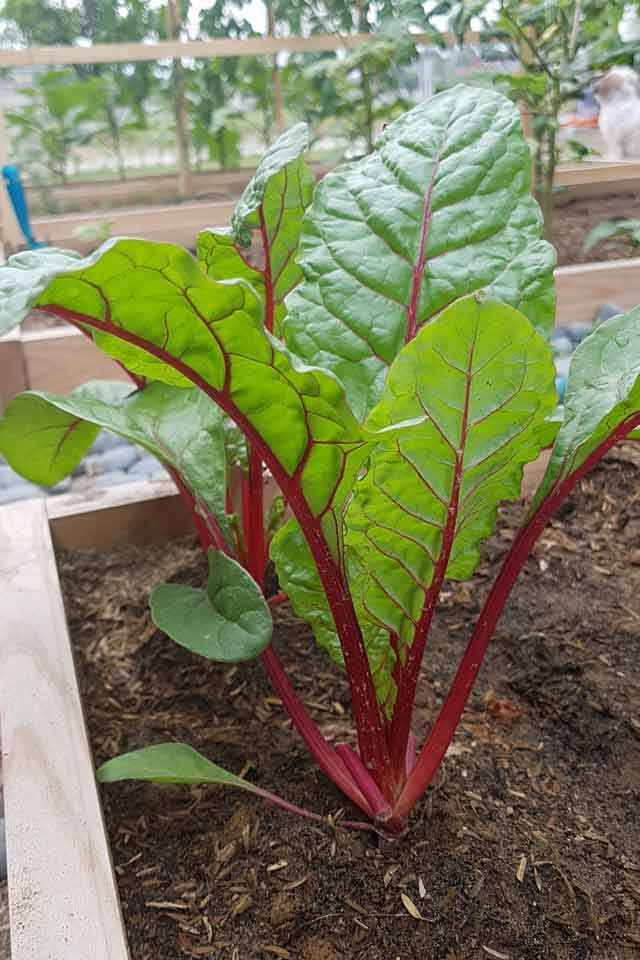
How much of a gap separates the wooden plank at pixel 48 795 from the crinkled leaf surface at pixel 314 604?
8.8 inches

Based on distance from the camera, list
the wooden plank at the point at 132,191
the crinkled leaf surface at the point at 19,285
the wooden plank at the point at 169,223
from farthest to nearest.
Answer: the wooden plank at the point at 132,191 → the wooden plank at the point at 169,223 → the crinkled leaf surface at the point at 19,285

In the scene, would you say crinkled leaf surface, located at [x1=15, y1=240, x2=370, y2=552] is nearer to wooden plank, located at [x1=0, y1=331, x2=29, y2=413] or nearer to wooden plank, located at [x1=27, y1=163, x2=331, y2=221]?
wooden plank, located at [x1=0, y1=331, x2=29, y2=413]

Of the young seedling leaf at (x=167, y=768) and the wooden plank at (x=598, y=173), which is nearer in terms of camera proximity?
the young seedling leaf at (x=167, y=768)

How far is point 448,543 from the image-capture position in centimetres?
63

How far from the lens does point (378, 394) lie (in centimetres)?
66

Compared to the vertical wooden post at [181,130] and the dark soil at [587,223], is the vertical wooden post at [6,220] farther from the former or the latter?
the dark soil at [587,223]

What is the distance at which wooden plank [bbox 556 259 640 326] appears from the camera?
2.05 m

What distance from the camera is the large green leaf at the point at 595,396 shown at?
23.8 inches

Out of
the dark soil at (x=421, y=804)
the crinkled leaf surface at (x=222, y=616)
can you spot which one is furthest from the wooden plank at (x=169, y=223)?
the crinkled leaf surface at (x=222, y=616)

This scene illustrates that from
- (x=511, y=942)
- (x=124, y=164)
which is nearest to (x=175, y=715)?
(x=511, y=942)

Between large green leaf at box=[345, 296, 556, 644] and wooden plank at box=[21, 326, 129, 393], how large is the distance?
1.21m

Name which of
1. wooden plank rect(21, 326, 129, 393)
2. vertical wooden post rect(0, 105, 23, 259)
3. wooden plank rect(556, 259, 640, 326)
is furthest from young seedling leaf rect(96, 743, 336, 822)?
vertical wooden post rect(0, 105, 23, 259)

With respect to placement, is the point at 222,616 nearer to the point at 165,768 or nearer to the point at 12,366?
the point at 165,768

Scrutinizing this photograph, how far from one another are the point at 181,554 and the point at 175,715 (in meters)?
0.29
